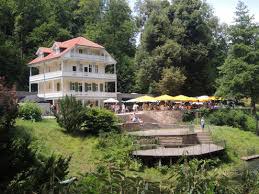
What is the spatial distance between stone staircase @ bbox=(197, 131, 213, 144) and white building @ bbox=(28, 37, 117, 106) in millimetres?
19480

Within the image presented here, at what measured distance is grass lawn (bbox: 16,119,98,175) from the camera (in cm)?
2767

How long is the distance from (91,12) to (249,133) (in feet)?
130

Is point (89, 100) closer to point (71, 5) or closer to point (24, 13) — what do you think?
point (24, 13)

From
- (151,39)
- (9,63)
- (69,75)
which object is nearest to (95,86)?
(69,75)

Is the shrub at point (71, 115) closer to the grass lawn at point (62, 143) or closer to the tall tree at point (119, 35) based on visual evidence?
the grass lawn at point (62, 143)

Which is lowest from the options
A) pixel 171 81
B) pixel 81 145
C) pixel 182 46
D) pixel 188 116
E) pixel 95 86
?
pixel 81 145

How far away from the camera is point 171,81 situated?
172 feet

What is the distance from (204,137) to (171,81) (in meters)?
18.8

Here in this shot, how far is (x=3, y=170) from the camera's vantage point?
239 inches

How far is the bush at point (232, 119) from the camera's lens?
41438mm

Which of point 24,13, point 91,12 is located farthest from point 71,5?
point 24,13

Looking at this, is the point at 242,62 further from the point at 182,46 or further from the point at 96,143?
the point at 96,143

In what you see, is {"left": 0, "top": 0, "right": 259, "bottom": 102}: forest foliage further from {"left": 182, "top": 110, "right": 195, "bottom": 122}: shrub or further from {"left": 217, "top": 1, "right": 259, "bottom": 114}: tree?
{"left": 182, "top": 110, "right": 195, "bottom": 122}: shrub

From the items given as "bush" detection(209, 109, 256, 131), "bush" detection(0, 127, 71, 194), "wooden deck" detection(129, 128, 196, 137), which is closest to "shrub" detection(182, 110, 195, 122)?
"bush" detection(209, 109, 256, 131)
